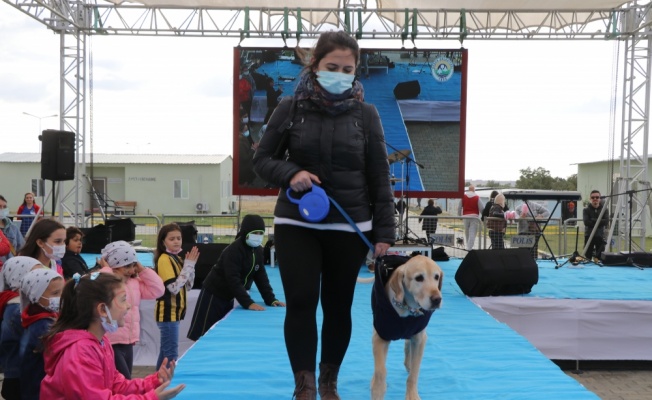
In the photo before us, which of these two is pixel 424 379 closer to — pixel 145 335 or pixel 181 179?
pixel 145 335

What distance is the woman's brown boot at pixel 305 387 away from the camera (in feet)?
9.02

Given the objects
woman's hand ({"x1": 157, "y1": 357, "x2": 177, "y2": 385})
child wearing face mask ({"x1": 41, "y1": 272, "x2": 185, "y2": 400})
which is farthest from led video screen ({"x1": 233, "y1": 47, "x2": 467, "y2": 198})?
woman's hand ({"x1": 157, "y1": 357, "x2": 177, "y2": 385})

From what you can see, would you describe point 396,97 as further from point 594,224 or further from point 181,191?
point 181,191

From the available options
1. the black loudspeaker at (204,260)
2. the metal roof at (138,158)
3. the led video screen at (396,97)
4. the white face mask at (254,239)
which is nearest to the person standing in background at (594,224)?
the led video screen at (396,97)

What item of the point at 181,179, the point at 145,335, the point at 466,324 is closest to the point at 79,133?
the point at 145,335

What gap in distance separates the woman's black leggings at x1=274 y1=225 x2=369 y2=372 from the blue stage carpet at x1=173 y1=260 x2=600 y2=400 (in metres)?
0.71

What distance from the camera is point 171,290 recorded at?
16.6ft

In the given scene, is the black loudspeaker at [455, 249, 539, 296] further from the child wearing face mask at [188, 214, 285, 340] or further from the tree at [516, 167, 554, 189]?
the tree at [516, 167, 554, 189]

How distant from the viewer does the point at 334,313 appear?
117 inches

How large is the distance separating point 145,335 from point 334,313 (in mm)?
4647

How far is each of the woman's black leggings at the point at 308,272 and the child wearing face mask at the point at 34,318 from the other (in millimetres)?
1331

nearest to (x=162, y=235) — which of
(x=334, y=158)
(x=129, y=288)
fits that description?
(x=129, y=288)

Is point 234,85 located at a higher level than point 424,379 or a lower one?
higher

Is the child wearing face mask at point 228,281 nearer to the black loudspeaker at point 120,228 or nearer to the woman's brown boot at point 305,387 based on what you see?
the woman's brown boot at point 305,387
